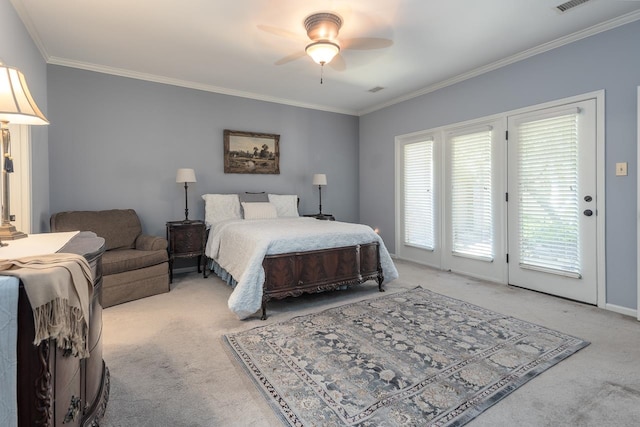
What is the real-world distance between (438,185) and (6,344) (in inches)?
189

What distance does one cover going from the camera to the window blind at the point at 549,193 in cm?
335

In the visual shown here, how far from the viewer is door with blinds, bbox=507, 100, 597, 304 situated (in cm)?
325

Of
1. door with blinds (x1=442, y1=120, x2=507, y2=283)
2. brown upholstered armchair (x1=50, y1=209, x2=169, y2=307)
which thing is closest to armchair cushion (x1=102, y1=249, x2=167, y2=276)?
brown upholstered armchair (x1=50, y1=209, x2=169, y2=307)

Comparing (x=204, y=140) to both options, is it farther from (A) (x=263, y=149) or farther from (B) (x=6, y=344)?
(B) (x=6, y=344)

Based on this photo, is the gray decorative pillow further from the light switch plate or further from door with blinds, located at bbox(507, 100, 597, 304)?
the light switch plate

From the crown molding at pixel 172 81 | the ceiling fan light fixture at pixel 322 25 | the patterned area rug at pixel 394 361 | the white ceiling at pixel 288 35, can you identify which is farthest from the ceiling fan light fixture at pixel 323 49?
the patterned area rug at pixel 394 361

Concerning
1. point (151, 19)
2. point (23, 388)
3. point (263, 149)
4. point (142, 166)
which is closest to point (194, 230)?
point (142, 166)

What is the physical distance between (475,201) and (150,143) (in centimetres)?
450

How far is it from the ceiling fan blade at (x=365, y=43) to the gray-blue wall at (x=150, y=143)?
224 cm

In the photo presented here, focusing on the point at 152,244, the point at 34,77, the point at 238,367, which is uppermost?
the point at 34,77

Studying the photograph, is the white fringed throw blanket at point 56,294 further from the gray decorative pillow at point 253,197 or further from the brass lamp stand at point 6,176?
the gray decorative pillow at point 253,197

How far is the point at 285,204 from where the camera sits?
5.26 metres

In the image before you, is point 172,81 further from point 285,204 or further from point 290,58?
point 285,204

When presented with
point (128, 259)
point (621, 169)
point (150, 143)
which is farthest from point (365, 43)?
point (128, 259)
